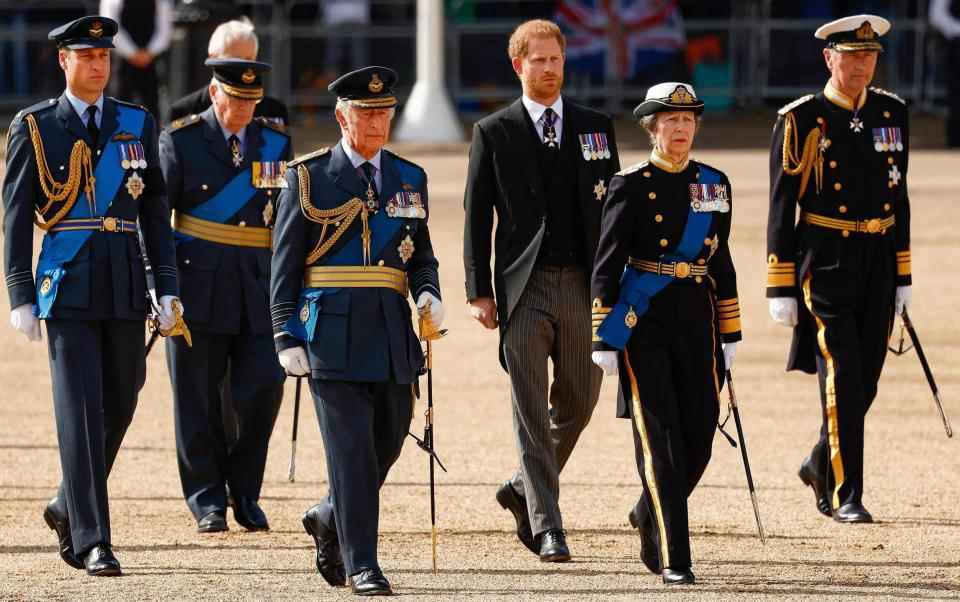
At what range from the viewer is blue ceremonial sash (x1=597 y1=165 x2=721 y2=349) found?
6961 mm

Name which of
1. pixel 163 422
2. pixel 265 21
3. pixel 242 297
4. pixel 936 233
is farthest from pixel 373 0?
pixel 242 297

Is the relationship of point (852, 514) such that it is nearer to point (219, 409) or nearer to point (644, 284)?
point (644, 284)

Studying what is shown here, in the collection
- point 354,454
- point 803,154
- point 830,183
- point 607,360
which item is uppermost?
point 803,154

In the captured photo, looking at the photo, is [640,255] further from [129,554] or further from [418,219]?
[129,554]

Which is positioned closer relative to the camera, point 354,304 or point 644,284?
point 354,304

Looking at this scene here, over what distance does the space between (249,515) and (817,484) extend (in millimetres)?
2206

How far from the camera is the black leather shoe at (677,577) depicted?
680 centimetres

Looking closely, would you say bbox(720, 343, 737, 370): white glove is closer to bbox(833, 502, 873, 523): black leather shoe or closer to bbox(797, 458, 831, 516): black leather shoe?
bbox(833, 502, 873, 523): black leather shoe

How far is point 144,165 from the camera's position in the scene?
7391 mm

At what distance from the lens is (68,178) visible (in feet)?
23.7

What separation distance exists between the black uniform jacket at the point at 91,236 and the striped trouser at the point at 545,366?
1212 millimetres

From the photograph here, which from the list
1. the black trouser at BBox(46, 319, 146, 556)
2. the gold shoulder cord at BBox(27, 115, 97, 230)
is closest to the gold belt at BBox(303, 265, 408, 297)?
the black trouser at BBox(46, 319, 146, 556)

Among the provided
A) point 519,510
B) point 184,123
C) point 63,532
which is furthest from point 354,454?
point 184,123

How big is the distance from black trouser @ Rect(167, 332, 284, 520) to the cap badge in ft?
7.11
